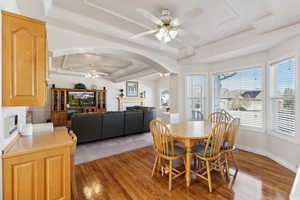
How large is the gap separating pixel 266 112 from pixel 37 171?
4249 mm

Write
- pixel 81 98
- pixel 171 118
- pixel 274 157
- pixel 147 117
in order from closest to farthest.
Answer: pixel 274 157
pixel 171 118
pixel 147 117
pixel 81 98

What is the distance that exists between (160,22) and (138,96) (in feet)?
24.1

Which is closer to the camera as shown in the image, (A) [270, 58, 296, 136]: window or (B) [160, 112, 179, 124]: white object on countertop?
(A) [270, 58, 296, 136]: window

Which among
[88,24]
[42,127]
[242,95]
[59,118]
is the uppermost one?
[88,24]

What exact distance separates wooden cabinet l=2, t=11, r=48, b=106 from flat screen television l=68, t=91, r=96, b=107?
6.23 m

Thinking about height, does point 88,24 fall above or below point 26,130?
above

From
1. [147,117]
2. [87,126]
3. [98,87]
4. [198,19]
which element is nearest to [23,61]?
[198,19]

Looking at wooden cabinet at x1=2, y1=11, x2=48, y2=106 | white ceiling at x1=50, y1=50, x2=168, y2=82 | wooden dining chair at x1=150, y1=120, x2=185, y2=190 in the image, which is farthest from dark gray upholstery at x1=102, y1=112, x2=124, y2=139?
wooden cabinet at x1=2, y1=11, x2=48, y2=106

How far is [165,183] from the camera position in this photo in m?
2.16

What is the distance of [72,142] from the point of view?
5.19 feet

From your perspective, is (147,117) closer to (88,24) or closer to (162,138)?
(162,138)

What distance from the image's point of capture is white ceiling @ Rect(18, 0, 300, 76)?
2069 mm

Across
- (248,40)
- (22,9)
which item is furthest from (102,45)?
(248,40)

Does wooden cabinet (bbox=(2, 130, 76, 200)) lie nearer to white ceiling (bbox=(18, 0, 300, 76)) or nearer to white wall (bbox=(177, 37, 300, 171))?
white ceiling (bbox=(18, 0, 300, 76))
